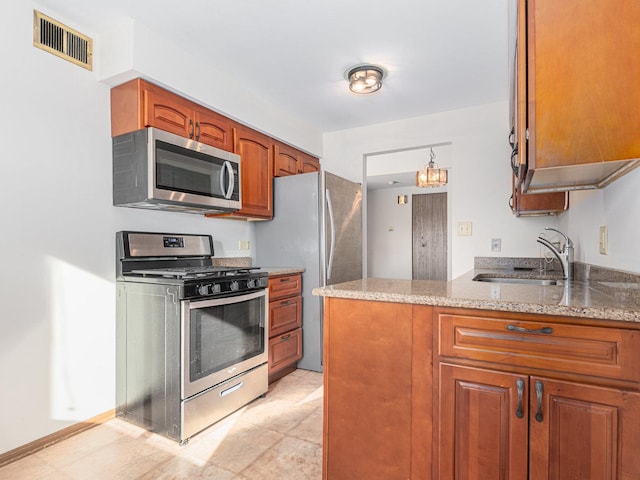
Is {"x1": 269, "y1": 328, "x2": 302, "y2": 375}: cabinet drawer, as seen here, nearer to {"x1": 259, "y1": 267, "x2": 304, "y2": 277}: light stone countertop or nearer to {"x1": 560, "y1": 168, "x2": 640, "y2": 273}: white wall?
{"x1": 259, "y1": 267, "x2": 304, "y2": 277}: light stone countertop

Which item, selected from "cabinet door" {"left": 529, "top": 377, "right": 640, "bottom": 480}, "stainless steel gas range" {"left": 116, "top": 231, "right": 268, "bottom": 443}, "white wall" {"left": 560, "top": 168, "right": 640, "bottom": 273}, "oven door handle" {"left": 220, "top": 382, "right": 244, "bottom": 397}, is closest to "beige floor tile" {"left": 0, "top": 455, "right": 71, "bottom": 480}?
"stainless steel gas range" {"left": 116, "top": 231, "right": 268, "bottom": 443}

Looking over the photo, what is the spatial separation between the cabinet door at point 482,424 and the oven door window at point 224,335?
1.36 meters

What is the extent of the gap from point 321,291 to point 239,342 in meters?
1.11

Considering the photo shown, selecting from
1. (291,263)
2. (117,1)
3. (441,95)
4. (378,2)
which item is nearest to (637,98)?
(378,2)

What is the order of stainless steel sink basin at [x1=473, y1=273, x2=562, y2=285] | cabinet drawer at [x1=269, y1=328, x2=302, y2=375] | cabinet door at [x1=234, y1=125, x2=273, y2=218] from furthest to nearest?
cabinet door at [x1=234, y1=125, x2=273, y2=218]
cabinet drawer at [x1=269, y1=328, x2=302, y2=375]
stainless steel sink basin at [x1=473, y1=273, x2=562, y2=285]

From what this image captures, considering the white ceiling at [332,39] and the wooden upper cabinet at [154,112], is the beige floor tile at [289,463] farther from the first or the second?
the white ceiling at [332,39]

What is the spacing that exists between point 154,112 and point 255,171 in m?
0.99

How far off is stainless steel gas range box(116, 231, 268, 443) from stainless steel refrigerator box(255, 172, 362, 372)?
2.22 ft

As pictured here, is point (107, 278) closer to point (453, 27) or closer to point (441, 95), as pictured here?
point (453, 27)

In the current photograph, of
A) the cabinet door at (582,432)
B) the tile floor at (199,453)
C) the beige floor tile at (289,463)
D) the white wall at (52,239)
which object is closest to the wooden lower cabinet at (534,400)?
the cabinet door at (582,432)

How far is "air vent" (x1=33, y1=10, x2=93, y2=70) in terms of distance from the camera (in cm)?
191

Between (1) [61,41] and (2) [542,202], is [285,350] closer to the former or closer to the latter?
(2) [542,202]

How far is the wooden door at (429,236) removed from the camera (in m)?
6.63

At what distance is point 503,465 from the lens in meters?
1.15
